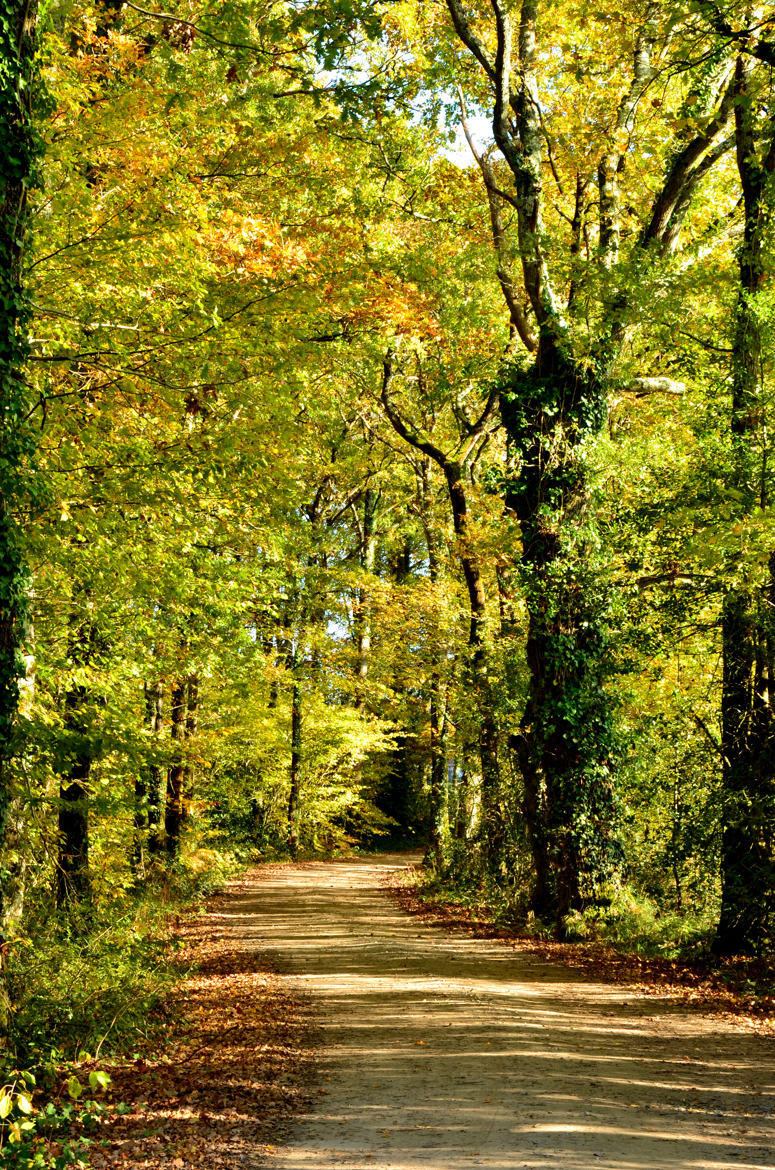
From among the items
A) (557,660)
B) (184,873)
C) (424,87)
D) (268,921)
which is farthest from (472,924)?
(424,87)

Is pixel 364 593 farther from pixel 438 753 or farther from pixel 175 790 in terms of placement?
pixel 438 753

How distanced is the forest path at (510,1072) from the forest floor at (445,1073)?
0.02 metres

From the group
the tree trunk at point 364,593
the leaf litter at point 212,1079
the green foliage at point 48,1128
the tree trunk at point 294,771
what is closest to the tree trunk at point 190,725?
the tree trunk at point 294,771

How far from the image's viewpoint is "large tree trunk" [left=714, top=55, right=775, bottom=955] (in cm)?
951

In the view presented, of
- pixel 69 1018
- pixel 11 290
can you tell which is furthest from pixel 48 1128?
pixel 11 290

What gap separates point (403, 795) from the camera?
38156 millimetres

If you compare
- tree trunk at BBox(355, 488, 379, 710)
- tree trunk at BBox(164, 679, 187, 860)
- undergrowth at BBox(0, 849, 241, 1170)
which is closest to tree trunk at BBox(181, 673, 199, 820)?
tree trunk at BBox(164, 679, 187, 860)

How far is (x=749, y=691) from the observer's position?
1041 cm

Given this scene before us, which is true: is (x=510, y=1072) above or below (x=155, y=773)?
below

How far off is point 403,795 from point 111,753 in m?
27.0

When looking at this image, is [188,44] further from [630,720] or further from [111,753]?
[630,720]

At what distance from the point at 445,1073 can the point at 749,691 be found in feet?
19.6

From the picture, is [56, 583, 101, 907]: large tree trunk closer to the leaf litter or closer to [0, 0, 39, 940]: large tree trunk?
the leaf litter

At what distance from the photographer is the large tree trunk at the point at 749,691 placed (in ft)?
31.2
